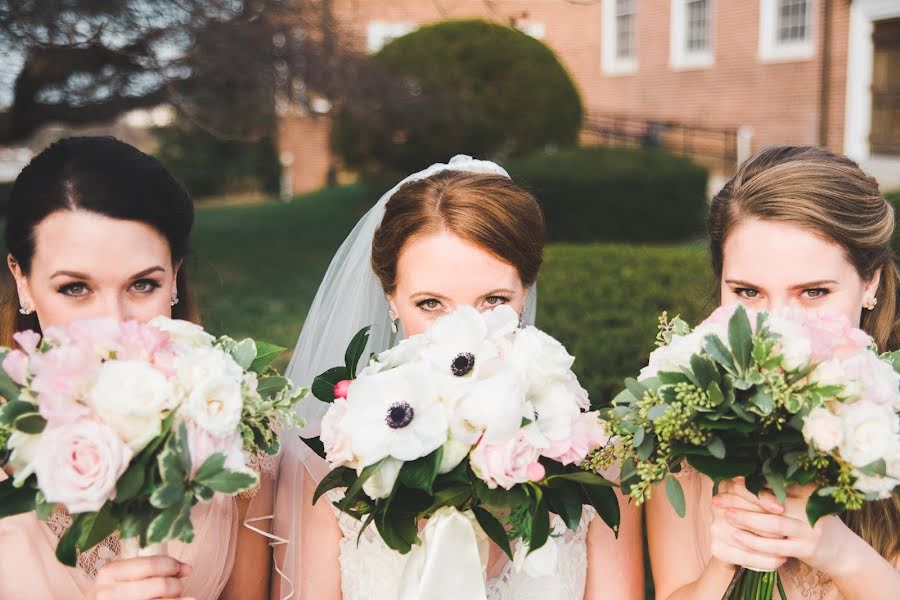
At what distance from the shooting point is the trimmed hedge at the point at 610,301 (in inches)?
239

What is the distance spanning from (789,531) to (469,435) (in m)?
0.80

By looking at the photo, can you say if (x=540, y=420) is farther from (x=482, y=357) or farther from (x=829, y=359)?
(x=829, y=359)

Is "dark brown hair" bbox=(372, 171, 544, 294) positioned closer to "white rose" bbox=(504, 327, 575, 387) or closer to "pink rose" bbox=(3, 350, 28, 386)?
"white rose" bbox=(504, 327, 575, 387)

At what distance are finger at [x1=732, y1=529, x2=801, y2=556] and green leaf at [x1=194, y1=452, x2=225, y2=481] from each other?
1234 millimetres

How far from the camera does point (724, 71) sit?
20266mm

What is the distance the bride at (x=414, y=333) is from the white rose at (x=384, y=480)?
18.9 inches

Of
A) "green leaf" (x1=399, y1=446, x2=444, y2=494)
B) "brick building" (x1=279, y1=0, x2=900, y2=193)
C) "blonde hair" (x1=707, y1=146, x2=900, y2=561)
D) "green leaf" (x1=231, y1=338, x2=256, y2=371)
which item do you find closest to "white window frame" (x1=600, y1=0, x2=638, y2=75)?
"brick building" (x1=279, y1=0, x2=900, y2=193)

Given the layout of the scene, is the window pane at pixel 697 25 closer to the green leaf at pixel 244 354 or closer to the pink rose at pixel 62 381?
the green leaf at pixel 244 354

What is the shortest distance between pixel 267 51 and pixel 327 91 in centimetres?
119

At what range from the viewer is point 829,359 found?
2.12 m

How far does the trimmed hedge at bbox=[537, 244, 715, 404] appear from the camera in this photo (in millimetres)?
6082

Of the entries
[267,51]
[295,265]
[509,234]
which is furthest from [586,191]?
[509,234]

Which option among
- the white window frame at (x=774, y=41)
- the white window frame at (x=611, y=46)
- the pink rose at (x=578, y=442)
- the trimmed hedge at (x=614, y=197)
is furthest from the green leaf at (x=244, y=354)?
the white window frame at (x=611, y=46)

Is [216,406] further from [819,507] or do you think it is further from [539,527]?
[819,507]
